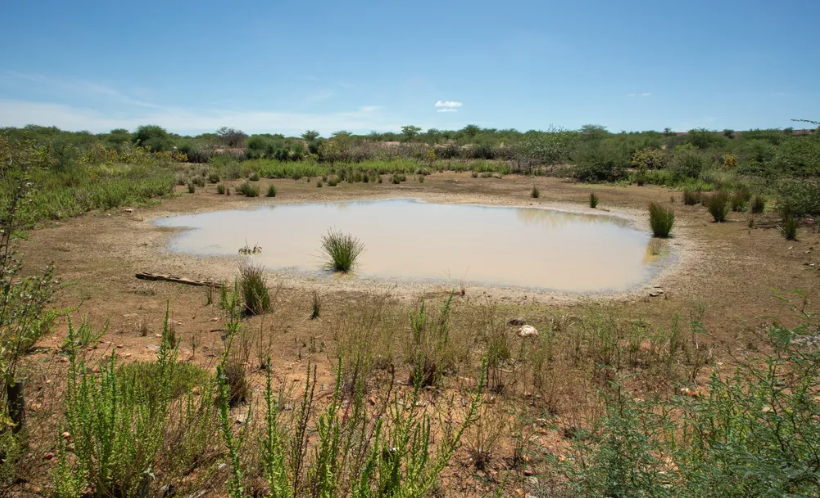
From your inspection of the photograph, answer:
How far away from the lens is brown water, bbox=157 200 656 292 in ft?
28.7

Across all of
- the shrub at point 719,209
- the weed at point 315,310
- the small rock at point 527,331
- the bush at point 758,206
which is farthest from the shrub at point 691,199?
the weed at point 315,310

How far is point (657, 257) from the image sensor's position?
10039 mm

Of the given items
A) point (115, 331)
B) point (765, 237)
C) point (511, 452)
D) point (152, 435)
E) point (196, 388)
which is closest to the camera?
point (152, 435)

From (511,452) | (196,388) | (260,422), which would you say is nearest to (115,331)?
(196,388)

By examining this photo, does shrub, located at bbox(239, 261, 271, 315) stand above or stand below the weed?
above

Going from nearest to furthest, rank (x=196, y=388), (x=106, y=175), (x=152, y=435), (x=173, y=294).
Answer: (x=152, y=435) < (x=196, y=388) < (x=173, y=294) < (x=106, y=175)

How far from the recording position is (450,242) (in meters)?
11.1

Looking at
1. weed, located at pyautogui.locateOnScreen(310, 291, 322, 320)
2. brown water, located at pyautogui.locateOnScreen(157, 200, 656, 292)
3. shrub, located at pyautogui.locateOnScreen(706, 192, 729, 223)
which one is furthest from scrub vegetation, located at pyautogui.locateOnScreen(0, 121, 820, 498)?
shrub, located at pyautogui.locateOnScreen(706, 192, 729, 223)

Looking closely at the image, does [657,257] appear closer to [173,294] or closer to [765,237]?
[765,237]

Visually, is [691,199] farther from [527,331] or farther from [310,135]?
[310,135]

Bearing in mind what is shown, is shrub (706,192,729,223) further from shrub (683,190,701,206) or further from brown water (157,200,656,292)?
shrub (683,190,701,206)

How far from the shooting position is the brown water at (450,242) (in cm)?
873

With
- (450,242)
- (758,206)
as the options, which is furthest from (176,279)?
(758,206)

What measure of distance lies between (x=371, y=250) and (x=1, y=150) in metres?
6.89
